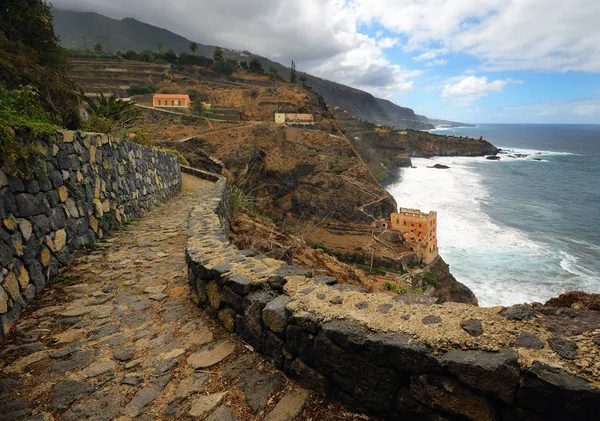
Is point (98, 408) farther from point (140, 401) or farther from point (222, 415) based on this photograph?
point (222, 415)

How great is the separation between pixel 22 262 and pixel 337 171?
129 ft

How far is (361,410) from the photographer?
203cm

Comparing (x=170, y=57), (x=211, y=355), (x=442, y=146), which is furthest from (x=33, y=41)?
(x=442, y=146)

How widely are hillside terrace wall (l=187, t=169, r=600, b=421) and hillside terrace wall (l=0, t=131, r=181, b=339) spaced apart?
6.93ft

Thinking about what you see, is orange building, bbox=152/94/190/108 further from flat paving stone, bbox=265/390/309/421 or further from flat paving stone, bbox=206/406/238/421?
flat paving stone, bbox=265/390/309/421

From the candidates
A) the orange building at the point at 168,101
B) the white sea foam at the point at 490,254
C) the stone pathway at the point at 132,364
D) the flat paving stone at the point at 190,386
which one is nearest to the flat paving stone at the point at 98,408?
the stone pathway at the point at 132,364

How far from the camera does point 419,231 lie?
2983cm

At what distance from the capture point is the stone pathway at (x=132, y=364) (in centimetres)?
217

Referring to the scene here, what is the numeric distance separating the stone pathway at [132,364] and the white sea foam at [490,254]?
83.4 ft

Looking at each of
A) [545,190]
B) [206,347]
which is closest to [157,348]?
[206,347]

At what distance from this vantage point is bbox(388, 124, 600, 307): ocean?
26.0m

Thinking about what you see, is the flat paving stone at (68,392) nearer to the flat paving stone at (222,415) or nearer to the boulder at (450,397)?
the flat paving stone at (222,415)

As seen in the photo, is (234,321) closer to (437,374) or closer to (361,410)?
(361,410)

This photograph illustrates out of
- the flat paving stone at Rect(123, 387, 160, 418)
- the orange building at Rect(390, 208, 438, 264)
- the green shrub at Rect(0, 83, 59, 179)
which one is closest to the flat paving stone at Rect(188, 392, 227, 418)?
the flat paving stone at Rect(123, 387, 160, 418)
